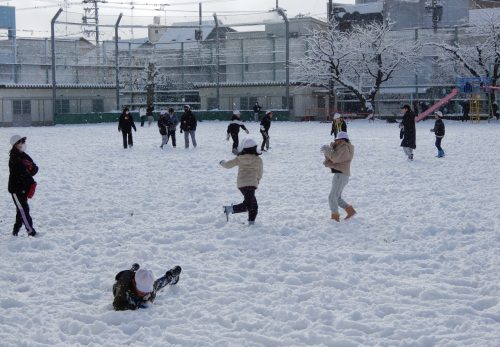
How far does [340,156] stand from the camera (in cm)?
1027

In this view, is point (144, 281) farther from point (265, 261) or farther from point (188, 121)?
point (188, 121)

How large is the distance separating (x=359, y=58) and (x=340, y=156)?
4298cm

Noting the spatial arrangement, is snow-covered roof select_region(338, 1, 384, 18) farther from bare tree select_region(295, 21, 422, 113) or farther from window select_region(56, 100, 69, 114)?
window select_region(56, 100, 69, 114)

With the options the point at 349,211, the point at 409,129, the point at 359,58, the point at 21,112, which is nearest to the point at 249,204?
the point at 349,211

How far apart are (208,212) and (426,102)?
41.4 meters

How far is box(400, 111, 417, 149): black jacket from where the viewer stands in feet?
61.2

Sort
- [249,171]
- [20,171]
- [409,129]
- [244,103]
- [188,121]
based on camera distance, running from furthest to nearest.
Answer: [244,103] → [188,121] → [409,129] → [249,171] → [20,171]

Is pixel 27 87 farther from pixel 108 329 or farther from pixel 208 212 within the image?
pixel 108 329

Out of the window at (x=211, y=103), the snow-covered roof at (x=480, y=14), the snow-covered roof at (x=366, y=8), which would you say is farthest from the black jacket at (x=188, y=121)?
the snow-covered roof at (x=366, y=8)

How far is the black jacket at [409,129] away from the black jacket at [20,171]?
1177 cm

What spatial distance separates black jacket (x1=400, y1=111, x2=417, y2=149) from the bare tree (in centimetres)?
3172

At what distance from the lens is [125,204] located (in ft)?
40.5

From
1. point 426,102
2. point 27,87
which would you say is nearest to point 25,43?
point 27,87

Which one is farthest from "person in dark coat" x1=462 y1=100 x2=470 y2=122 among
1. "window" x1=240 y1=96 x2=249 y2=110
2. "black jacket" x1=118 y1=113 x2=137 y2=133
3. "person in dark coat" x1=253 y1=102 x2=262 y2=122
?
"black jacket" x1=118 y1=113 x2=137 y2=133
